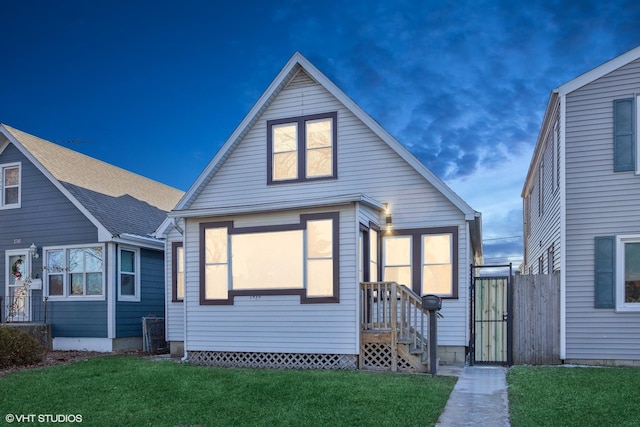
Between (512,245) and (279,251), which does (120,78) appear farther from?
(512,245)

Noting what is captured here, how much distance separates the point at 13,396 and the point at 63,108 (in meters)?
32.6

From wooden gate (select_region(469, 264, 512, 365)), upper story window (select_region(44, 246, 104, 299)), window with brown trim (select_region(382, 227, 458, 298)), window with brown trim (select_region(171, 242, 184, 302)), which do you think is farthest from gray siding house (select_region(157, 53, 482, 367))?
upper story window (select_region(44, 246, 104, 299))

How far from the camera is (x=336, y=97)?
39.8ft

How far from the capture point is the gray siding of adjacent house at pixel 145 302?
47.6ft

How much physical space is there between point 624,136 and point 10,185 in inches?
636

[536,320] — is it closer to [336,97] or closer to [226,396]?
[336,97]

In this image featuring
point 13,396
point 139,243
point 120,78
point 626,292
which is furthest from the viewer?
point 120,78

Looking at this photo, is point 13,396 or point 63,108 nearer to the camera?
point 13,396

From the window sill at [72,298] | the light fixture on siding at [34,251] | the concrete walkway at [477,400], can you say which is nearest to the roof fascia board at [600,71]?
the concrete walkway at [477,400]

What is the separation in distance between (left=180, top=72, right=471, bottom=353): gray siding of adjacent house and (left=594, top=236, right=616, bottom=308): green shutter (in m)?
2.49

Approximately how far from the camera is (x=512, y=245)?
39844mm

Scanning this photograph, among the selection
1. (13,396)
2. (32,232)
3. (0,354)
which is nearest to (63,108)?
(32,232)

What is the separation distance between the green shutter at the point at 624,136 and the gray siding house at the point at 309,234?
2969 mm

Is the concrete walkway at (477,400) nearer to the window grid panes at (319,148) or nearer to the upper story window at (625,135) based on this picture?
the upper story window at (625,135)
